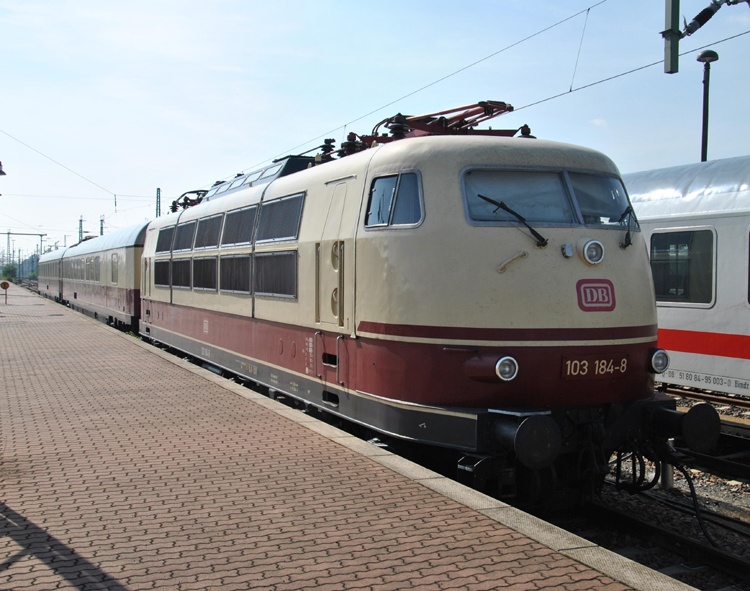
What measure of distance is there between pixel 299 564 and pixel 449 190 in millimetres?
3404

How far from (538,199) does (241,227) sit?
5.25m

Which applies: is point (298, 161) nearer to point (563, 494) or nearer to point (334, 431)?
point (334, 431)

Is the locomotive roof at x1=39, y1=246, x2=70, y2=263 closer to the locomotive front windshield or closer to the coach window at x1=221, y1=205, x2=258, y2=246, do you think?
the coach window at x1=221, y1=205, x2=258, y2=246

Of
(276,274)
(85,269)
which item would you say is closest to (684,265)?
(276,274)

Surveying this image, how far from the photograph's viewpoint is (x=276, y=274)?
8.69 meters

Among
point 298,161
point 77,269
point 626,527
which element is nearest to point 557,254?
point 626,527

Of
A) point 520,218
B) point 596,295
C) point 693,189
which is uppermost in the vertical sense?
point 693,189

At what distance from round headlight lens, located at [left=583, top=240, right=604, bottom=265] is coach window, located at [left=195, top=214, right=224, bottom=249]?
679 cm

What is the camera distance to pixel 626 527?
606 cm

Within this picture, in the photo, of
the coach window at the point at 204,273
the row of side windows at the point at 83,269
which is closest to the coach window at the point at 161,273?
the coach window at the point at 204,273

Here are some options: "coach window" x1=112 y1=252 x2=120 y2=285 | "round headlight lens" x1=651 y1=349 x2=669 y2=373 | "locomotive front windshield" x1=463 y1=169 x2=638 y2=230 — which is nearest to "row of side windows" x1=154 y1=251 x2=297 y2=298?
"locomotive front windshield" x1=463 y1=169 x2=638 y2=230

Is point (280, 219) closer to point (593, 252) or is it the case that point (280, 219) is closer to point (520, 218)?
point (520, 218)

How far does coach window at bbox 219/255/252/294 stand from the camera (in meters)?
9.73

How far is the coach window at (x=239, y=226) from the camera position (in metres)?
9.77
